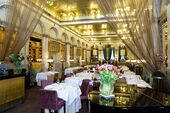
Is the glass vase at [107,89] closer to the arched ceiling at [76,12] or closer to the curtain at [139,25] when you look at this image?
the curtain at [139,25]

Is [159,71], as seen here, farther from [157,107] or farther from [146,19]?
[157,107]

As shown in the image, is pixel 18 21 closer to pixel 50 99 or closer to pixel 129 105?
pixel 50 99

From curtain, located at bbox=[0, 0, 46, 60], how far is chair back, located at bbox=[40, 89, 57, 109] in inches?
79.3

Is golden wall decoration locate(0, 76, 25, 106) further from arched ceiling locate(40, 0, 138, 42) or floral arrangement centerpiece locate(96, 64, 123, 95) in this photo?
arched ceiling locate(40, 0, 138, 42)

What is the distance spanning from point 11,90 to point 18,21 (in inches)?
82.3

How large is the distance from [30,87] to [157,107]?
806cm

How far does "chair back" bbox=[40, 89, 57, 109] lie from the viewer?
4.14 metres

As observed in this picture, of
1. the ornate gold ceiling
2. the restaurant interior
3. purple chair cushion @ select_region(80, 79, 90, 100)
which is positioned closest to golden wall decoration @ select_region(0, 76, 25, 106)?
the restaurant interior

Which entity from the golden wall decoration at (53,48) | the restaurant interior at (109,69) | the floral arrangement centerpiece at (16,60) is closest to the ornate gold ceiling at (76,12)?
the golden wall decoration at (53,48)

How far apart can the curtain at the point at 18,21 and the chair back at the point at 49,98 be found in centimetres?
201

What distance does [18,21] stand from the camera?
530 centimetres

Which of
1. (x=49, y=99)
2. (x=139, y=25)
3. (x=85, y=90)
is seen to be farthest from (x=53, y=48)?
(x=139, y=25)

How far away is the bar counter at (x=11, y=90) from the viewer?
5.31 m

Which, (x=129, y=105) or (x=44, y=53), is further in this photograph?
(x=44, y=53)
